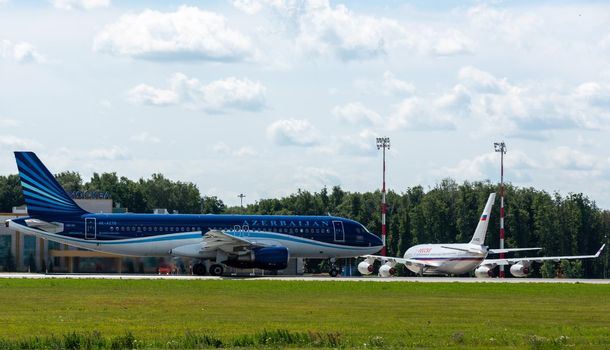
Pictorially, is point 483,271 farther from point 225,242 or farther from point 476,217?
point 476,217

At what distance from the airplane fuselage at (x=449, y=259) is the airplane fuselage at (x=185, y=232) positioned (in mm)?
8745

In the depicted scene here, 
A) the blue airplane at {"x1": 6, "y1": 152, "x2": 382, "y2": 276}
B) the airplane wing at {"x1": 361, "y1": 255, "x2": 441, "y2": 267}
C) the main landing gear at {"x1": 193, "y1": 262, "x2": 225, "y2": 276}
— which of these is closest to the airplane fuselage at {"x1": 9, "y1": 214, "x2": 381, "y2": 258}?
the blue airplane at {"x1": 6, "y1": 152, "x2": 382, "y2": 276}

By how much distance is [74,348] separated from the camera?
24.8 metres

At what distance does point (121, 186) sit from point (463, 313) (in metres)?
128

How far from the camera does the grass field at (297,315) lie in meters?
26.5

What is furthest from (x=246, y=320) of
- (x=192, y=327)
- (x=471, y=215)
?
(x=471, y=215)

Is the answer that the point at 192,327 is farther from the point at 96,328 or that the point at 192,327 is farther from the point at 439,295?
the point at 439,295

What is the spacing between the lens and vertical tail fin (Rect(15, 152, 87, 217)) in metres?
64.8

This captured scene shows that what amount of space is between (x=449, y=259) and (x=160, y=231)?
75.2 feet

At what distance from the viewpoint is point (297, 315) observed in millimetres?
34656

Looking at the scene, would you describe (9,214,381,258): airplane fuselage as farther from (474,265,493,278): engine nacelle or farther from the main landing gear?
(474,265,493,278): engine nacelle

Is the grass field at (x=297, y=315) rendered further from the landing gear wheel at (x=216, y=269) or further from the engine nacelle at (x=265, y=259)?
the landing gear wheel at (x=216, y=269)

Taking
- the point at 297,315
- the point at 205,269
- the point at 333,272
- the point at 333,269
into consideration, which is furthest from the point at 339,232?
the point at 297,315

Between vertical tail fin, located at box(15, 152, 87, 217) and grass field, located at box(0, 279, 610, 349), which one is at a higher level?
vertical tail fin, located at box(15, 152, 87, 217)
